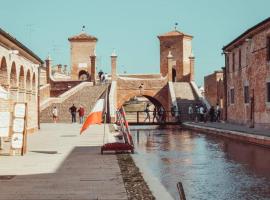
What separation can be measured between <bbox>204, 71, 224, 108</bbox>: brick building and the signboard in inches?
1577

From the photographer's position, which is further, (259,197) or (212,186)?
(212,186)

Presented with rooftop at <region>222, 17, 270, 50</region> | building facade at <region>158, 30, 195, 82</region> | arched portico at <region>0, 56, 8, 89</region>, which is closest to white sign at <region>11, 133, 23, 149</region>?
arched portico at <region>0, 56, 8, 89</region>

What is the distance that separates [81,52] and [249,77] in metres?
38.1

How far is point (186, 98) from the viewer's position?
5022 centimetres

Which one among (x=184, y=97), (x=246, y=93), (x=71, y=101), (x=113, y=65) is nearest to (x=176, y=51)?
(x=113, y=65)

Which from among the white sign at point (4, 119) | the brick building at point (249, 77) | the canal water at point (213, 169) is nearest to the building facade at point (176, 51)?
the brick building at point (249, 77)

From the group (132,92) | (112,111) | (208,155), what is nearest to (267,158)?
(208,155)

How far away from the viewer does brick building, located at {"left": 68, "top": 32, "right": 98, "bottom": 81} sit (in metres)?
68.4

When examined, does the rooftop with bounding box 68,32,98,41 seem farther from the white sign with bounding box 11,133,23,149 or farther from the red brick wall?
the white sign with bounding box 11,133,23,149

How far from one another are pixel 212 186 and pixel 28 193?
13.4 ft

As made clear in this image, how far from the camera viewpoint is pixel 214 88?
5791 centimetres

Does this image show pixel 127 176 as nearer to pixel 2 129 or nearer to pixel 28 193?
pixel 28 193

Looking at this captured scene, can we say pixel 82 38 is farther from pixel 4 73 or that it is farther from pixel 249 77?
pixel 4 73

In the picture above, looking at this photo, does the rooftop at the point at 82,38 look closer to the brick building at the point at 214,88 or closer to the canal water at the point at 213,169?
the brick building at the point at 214,88
